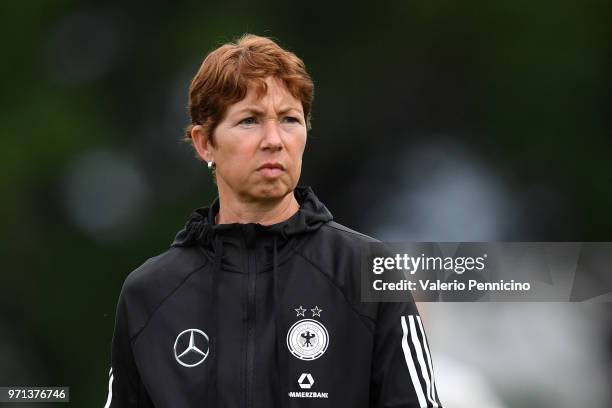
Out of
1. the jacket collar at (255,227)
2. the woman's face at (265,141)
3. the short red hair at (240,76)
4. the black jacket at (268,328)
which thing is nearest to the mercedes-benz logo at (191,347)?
the black jacket at (268,328)

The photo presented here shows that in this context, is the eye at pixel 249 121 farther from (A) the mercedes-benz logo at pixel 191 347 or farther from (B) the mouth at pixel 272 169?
(A) the mercedes-benz logo at pixel 191 347

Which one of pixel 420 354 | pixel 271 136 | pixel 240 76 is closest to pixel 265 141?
pixel 271 136

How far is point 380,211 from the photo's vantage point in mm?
3957

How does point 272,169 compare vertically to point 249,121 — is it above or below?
below

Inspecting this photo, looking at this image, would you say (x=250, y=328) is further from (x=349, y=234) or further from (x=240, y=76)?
(x=240, y=76)

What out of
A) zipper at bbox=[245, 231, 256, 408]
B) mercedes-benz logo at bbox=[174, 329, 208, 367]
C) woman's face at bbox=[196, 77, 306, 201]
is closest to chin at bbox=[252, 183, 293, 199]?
woman's face at bbox=[196, 77, 306, 201]

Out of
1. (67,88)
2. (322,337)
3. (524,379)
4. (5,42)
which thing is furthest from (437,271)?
(5,42)

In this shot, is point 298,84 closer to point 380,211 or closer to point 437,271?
point 437,271

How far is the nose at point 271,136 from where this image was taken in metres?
2.09

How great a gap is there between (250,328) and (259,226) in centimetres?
21

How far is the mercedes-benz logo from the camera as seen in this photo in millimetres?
2125

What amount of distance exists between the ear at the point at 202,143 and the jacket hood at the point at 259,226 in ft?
0.34

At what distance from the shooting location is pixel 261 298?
212cm

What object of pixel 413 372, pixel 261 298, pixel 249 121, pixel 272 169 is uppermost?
pixel 249 121
